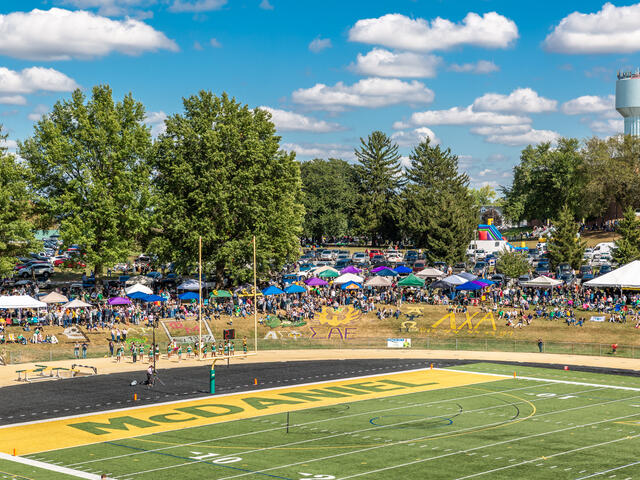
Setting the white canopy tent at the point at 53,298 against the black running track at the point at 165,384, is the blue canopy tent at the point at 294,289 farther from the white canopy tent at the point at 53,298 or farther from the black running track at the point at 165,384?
the white canopy tent at the point at 53,298

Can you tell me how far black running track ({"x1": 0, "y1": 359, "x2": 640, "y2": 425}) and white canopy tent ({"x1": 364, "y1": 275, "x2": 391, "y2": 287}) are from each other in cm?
1707

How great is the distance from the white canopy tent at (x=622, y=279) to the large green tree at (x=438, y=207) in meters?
26.6

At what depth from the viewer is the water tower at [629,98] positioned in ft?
534

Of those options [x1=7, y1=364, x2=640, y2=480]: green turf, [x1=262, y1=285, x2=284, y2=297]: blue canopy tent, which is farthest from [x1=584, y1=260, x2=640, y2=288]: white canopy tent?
[x1=262, y1=285, x2=284, y2=297]: blue canopy tent

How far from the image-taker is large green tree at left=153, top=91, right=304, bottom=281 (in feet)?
244

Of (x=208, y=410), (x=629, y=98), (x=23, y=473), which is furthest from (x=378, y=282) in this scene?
(x=629, y=98)

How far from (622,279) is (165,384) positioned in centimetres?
4147

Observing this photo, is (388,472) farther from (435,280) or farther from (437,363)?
(435,280)

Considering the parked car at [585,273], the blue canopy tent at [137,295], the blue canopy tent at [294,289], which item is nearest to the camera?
the blue canopy tent at [137,295]

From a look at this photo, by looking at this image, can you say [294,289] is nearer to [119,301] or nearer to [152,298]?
[152,298]

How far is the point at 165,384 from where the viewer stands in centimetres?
4756

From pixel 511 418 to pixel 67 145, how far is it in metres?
50.7

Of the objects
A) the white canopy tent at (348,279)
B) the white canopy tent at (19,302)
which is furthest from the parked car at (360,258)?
the white canopy tent at (19,302)

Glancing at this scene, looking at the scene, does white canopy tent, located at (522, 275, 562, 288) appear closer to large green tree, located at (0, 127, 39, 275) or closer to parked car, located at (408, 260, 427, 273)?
parked car, located at (408, 260, 427, 273)
